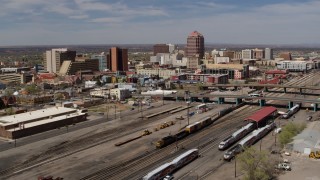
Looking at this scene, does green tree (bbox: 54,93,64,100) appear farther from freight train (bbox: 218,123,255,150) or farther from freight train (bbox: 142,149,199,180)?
freight train (bbox: 142,149,199,180)

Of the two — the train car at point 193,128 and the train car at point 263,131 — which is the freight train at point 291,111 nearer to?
the train car at point 263,131

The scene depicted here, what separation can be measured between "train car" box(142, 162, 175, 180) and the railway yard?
2.76ft

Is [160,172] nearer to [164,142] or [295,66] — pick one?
[164,142]

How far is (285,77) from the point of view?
149m

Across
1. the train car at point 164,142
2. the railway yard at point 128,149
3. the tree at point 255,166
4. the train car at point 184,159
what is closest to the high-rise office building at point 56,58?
the railway yard at point 128,149

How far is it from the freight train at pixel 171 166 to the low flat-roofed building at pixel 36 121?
27709 mm

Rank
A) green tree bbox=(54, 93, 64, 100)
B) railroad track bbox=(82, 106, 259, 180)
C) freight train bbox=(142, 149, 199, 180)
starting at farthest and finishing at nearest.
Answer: green tree bbox=(54, 93, 64, 100), railroad track bbox=(82, 106, 259, 180), freight train bbox=(142, 149, 199, 180)

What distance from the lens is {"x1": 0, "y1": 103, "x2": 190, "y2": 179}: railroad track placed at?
42.9 metres

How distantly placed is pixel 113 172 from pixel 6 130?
24.6 meters

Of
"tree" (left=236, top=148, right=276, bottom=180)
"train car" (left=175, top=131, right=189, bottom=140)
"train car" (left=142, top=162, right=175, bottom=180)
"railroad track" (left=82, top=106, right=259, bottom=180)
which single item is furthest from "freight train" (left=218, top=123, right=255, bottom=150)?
"train car" (left=142, top=162, right=175, bottom=180)

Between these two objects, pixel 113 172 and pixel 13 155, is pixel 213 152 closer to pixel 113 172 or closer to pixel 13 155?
pixel 113 172

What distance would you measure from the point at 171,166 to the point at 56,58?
145070 millimetres

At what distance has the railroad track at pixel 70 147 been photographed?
42938mm

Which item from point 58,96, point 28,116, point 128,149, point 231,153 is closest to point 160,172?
point 231,153
